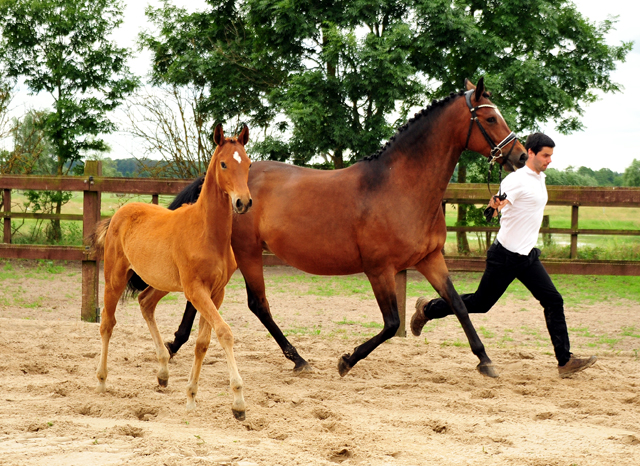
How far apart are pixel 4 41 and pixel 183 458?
16846 millimetres

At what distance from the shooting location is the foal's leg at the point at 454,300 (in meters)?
4.68

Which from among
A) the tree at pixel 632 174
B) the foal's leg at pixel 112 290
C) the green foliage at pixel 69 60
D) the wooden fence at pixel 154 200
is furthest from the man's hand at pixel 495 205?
the tree at pixel 632 174

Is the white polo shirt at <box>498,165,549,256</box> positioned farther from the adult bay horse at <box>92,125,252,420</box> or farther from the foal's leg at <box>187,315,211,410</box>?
the foal's leg at <box>187,315,211,410</box>

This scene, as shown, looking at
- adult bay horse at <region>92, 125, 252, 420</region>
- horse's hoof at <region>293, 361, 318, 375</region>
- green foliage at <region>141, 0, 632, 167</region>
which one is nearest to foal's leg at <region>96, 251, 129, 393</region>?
adult bay horse at <region>92, 125, 252, 420</region>

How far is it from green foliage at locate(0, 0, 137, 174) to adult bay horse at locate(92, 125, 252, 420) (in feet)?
41.4

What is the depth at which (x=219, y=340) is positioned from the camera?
142 inches

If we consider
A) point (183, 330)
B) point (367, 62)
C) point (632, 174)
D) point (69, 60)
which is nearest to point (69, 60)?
point (69, 60)

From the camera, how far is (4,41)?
53.8 feet

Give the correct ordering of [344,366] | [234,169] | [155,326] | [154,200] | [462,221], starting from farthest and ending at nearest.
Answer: [462,221], [154,200], [344,366], [155,326], [234,169]

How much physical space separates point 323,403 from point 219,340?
0.93 m

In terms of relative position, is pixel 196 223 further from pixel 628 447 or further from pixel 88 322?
pixel 88 322

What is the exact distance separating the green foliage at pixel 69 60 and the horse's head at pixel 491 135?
43.8 feet

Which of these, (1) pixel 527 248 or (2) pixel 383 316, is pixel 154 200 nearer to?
(2) pixel 383 316

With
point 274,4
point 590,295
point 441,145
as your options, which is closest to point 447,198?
point 441,145
